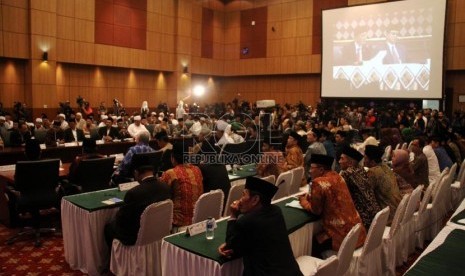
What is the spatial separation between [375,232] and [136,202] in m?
2.17

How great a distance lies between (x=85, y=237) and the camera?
417cm

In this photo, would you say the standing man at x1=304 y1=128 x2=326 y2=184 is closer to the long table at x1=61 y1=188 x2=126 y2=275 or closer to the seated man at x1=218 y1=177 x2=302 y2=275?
the long table at x1=61 y1=188 x2=126 y2=275

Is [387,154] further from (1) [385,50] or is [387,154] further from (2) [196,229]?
(1) [385,50]

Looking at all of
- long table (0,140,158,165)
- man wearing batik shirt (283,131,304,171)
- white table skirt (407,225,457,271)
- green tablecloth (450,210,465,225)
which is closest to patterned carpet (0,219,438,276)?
green tablecloth (450,210,465,225)

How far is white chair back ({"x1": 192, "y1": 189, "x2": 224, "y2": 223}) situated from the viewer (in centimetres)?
391

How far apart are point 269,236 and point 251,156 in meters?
5.58

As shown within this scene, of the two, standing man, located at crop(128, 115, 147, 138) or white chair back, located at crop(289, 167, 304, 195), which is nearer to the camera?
white chair back, located at crop(289, 167, 304, 195)

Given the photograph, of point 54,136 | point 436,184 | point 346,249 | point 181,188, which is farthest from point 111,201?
point 54,136

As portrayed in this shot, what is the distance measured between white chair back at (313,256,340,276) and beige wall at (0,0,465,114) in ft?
52.8

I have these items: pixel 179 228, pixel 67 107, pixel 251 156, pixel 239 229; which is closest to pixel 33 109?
pixel 67 107

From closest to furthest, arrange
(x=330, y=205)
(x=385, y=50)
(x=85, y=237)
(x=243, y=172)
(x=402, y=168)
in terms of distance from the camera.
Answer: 1. (x=330, y=205)
2. (x=85, y=237)
3. (x=402, y=168)
4. (x=243, y=172)
5. (x=385, y=50)

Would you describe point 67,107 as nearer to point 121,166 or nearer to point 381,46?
point 121,166

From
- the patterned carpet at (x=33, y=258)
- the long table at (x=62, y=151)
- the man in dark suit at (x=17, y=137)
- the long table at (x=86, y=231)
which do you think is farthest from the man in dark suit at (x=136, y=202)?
the man in dark suit at (x=17, y=137)

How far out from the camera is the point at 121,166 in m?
6.33
